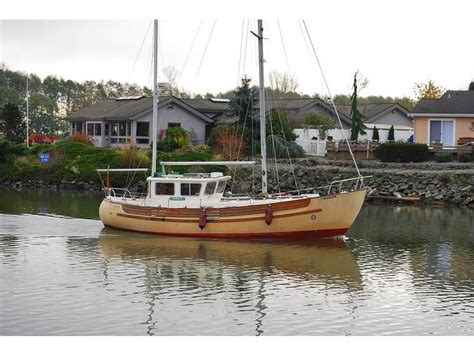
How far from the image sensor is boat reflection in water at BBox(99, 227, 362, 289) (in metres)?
29.0

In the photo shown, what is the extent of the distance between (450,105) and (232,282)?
36929 mm

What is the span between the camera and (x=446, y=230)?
126 ft

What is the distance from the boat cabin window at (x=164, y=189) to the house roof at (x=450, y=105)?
92.7 ft

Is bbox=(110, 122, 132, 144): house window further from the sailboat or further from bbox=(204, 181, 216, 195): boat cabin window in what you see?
bbox=(204, 181, 216, 195): boat cabin window

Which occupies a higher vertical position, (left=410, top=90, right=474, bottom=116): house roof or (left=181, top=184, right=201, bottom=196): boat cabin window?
(left=410, top=90, right=474, bottom=116): house roof

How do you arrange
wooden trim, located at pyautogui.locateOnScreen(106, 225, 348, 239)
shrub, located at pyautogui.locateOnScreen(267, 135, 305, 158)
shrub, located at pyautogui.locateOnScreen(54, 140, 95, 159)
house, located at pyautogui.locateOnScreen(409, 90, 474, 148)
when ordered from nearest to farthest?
1. wooden trim, located at pyautogui.locateOnScreen(106, 225, 348, 239)
2. shrub, located at pyautogui.locateOnScreen(267, 135, 305, 158)
3. house, located at pyautogui.locateOnScreen(409, 90, 474, 148)
4. shrub, located at pyautogui.locateOnScreen(54, 140, 95, 159)

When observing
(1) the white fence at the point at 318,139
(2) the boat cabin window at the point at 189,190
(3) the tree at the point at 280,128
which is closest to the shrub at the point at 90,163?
(3) the tree at the point at 280,128

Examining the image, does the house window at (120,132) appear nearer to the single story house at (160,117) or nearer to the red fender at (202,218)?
the single story house at (160,117)

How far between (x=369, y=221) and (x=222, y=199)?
30.3 ft

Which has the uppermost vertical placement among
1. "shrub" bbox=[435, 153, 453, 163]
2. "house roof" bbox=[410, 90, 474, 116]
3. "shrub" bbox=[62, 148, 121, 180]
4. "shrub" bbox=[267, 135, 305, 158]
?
"house roof" bbox=[410, 90, 474, 116]

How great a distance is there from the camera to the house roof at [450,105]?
59031 mm

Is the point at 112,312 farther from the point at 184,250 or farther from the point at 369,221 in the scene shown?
the point at 369,221

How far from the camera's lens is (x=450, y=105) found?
197 ft

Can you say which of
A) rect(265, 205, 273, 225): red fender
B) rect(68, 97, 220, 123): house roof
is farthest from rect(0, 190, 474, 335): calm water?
rect(68, 97, 220, 123): house roof
